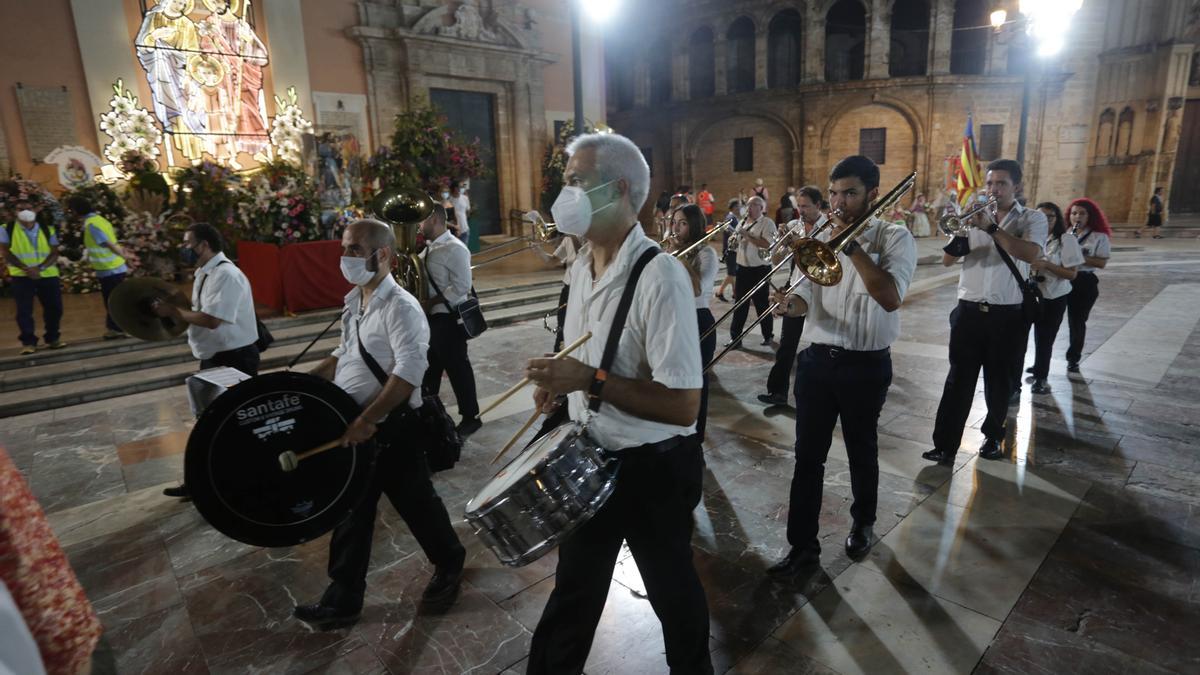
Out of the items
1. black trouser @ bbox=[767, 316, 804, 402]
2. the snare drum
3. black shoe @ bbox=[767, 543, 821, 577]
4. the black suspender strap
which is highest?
the black suspender strap

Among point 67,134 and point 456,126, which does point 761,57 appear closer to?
point 456,126

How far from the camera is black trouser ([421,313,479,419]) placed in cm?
544

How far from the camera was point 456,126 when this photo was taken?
55.3 feet

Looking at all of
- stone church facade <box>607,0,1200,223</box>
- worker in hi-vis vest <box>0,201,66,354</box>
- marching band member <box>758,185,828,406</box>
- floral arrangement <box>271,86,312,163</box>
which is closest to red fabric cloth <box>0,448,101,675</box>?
marching band member <box>758,185,828,406</box>

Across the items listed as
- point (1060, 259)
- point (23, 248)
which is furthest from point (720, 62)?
point (23, 248)

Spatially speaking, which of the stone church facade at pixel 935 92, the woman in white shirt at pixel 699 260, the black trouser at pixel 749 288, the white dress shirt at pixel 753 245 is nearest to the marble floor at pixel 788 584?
the woman in white shirt at pixel 699 260

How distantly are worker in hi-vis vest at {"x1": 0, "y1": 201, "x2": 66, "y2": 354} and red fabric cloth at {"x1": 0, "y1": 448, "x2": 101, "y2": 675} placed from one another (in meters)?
9.44

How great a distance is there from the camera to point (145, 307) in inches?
168

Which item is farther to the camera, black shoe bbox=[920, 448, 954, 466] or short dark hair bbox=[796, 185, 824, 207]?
short dark hair bbox=[796, 185, 824, 207]

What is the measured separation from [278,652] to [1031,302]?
5274 millimetres

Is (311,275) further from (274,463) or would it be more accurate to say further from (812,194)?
(274,463)

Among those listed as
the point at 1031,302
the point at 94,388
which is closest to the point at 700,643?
the point at 1031,302

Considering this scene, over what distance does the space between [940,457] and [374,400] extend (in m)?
4.01

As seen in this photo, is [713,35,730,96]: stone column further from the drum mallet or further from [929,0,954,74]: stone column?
the drum mallet
